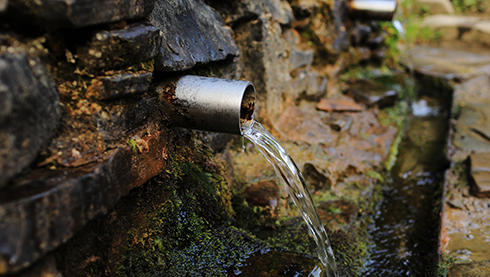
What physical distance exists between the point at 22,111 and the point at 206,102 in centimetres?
86

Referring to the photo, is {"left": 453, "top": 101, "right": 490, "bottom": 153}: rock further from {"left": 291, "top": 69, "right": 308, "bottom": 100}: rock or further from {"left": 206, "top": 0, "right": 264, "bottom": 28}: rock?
{"left": 206, "top": 0, "right": 264, "bottom": 28}: rock

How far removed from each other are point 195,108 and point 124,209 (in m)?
0.66

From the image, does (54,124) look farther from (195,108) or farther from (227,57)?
(227,57)

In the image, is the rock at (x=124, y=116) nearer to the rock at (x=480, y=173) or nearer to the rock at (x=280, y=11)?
the rock at (x=280, y=11)

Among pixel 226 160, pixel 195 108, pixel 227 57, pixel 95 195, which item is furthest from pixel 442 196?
pixel 95 195

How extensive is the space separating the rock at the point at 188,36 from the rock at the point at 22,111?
66 cm

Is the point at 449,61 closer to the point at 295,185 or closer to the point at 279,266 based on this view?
the point at 295,185

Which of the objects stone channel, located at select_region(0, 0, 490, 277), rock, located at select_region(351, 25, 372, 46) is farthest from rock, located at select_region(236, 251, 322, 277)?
rock, located at select_region(351, 25, 372, 46)

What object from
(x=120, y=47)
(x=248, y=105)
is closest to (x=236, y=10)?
(x=248, y=105)

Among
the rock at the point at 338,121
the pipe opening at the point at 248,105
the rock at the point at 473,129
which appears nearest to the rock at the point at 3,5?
the pipe opening at the point at 248,105

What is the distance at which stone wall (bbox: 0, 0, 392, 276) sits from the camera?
3.84ft

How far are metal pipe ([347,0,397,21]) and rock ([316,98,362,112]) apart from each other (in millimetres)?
1631

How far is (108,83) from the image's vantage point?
154cm

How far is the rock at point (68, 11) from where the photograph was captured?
1237 mm
